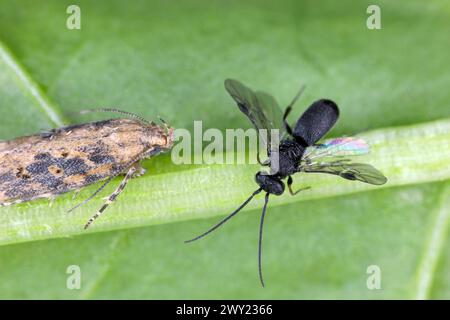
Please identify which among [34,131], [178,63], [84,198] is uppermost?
[178,63]

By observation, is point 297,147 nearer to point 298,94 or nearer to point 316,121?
point 316,121

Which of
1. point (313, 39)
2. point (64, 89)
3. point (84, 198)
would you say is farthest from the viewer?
point (313, 39)

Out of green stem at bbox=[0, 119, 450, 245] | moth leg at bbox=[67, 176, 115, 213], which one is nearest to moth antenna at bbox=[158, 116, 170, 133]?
green stem at bbox=[0, 119, 450, 245]

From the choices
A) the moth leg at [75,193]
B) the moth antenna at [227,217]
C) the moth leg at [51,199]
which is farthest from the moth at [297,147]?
the moth leg at [51,199]

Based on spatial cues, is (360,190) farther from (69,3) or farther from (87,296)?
(69,3)

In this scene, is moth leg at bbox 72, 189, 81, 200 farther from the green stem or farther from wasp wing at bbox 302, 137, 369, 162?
wasp wing at bbox 302, 137, 369, 162

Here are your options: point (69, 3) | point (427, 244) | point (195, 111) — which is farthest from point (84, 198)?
point (427, 244)
